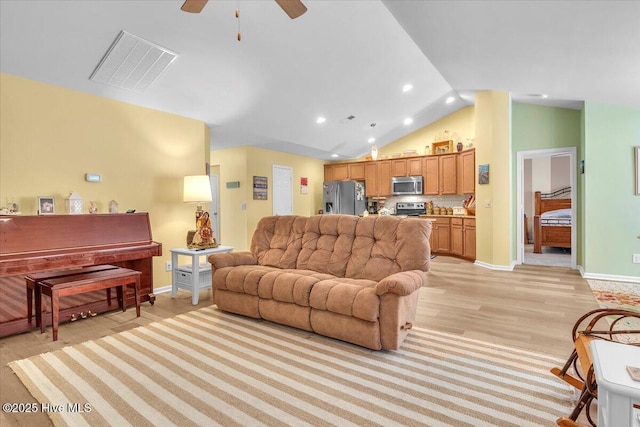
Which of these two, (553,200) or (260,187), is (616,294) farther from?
(260,187)

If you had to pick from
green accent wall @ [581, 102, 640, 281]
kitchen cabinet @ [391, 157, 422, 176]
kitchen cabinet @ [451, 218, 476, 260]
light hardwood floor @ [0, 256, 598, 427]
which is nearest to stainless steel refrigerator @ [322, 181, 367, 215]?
kitchen cabinet @ [391, 157, 422, 176]

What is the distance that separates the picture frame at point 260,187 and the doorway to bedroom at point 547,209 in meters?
4.78

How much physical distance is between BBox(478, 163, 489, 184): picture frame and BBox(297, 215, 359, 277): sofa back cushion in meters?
3.46

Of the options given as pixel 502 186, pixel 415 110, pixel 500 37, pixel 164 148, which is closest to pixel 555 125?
pixel 502 186

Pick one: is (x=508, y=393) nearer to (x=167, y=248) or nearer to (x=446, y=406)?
(x=446, y=406)

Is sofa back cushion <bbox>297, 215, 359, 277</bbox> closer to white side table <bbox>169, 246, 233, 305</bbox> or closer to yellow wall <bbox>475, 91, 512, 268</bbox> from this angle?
white side table <bbox>169, 246, 233, 305</bbox>

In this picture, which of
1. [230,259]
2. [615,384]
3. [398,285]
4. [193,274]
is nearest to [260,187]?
[193,274]

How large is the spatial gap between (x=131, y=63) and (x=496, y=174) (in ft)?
17.8

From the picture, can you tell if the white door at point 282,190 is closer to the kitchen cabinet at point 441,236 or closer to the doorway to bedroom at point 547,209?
the kitchen cabinet at point 441,236

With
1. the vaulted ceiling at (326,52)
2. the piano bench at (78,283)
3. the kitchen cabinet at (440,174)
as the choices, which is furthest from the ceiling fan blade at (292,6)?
the kitchen cabinet at (440,174)

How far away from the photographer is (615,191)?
14.9 ft

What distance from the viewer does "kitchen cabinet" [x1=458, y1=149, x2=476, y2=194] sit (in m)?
6.25

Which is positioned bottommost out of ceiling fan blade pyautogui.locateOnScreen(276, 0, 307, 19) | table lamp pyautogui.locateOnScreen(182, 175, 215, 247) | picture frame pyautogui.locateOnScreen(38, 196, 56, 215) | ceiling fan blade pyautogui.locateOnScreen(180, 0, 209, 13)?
picture frame pyautogui.locateOnScreen(38, 196, 56, 215)

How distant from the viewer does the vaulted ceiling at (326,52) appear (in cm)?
270
